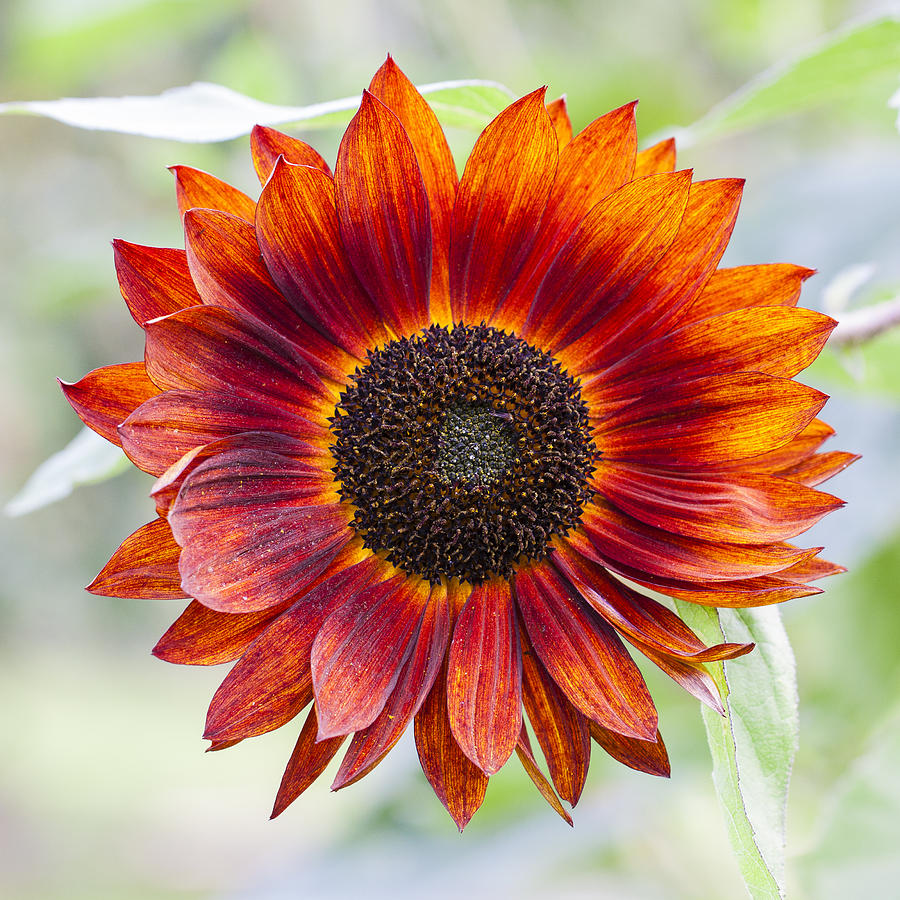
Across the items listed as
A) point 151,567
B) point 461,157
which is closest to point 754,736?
point 151,567

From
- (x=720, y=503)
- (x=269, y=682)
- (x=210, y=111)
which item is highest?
(x=210, y=111)

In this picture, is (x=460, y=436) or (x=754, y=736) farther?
(x=460, y=436)

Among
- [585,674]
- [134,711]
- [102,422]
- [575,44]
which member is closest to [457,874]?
[585,674]

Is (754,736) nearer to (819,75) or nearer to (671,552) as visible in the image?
(671,552)

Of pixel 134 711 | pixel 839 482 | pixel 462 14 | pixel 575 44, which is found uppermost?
pixel 462 14

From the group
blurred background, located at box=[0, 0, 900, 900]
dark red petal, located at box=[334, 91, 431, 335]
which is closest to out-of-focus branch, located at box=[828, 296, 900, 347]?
blurred background, located at box=[0, 0, 900, 900]

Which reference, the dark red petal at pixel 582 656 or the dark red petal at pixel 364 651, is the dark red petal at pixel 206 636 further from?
the dark red petal at pixel 582 656

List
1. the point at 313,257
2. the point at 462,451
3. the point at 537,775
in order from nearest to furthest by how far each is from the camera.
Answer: the point at 537,775 → the point at 313,257 → the point at 462,451

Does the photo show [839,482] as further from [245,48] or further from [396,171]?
[245,48]
